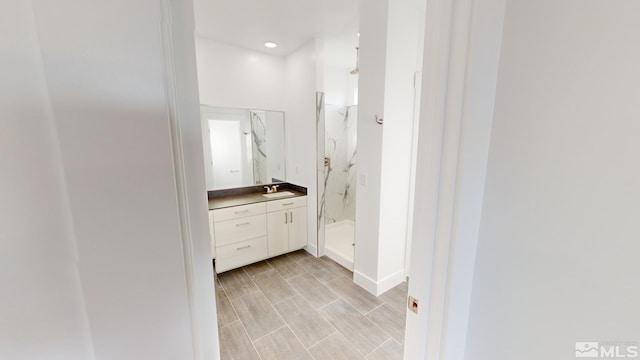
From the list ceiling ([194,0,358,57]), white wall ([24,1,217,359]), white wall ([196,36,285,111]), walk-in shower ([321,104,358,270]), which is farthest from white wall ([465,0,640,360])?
walk-in shower ([321,104,358,270])

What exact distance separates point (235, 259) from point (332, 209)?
187cm

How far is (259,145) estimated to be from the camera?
3.06 m

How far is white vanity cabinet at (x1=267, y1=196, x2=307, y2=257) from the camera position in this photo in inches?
108

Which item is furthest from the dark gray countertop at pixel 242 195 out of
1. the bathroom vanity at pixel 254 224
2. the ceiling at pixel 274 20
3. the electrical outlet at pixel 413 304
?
the electrical outlet at pixel 413 304

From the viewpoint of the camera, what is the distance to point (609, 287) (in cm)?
56

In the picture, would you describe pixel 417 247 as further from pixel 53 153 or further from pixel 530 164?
pixel 53 153

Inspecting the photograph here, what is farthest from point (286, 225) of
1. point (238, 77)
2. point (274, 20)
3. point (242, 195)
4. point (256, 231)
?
point (274, 20)

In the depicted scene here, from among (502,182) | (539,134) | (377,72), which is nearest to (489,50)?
(539,134)

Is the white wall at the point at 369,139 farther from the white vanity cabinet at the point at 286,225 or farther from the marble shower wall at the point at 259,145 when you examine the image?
the marble shower wall at the point at 259,145

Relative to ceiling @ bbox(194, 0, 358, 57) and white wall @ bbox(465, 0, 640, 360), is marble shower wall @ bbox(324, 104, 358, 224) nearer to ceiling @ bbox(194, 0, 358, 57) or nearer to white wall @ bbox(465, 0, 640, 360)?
ceiling @ bbox(194, 0, 358, 57)

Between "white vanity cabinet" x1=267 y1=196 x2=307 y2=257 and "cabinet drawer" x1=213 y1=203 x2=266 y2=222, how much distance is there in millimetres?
109

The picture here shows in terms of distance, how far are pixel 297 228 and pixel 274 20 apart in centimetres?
219

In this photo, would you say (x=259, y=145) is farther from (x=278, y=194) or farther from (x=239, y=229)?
(x=239, y=229)

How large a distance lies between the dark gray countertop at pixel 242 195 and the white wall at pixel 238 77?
1.01 metres
